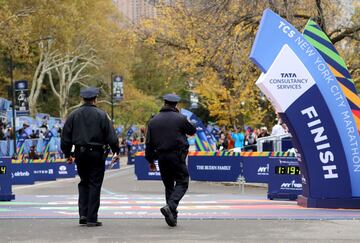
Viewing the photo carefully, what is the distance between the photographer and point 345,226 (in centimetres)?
956

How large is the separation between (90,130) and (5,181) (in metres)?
5.27

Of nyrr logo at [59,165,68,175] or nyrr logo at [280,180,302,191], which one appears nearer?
nyrr logo at [280,180,302,191]

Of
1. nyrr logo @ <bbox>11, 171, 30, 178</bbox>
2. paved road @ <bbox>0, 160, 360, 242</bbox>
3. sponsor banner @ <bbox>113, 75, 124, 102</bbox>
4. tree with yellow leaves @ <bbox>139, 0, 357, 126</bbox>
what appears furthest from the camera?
sponsor banner @ <bbox>113, 75, 124, 102</bbox>

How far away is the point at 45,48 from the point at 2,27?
2680 centimetres

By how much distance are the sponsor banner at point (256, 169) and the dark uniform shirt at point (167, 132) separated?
1201cm

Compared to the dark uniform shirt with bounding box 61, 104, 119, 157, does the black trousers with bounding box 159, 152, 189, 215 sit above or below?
below

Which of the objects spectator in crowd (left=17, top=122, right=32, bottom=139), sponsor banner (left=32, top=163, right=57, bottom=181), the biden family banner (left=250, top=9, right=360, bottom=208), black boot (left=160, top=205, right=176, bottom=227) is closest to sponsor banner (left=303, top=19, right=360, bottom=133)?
the biden family banner (left=250, top=9, right=360, bottom=208)

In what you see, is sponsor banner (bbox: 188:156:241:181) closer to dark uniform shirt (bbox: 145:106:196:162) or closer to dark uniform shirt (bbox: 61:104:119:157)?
dark uniform shirt (bbox: 145:106:196:162)

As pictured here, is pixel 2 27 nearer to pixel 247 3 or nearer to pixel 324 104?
pixel 247 3

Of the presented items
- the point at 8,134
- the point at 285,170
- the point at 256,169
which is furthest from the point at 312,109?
the point at 8,134

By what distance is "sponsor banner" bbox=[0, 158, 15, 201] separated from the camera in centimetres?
1441

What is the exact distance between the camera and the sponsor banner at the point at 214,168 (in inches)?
974

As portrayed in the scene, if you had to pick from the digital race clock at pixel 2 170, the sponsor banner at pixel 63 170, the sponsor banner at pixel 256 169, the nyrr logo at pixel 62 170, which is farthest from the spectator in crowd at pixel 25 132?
the digital race clock at pixel 2 170

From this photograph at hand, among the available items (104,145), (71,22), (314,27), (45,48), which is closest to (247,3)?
(314,27)
